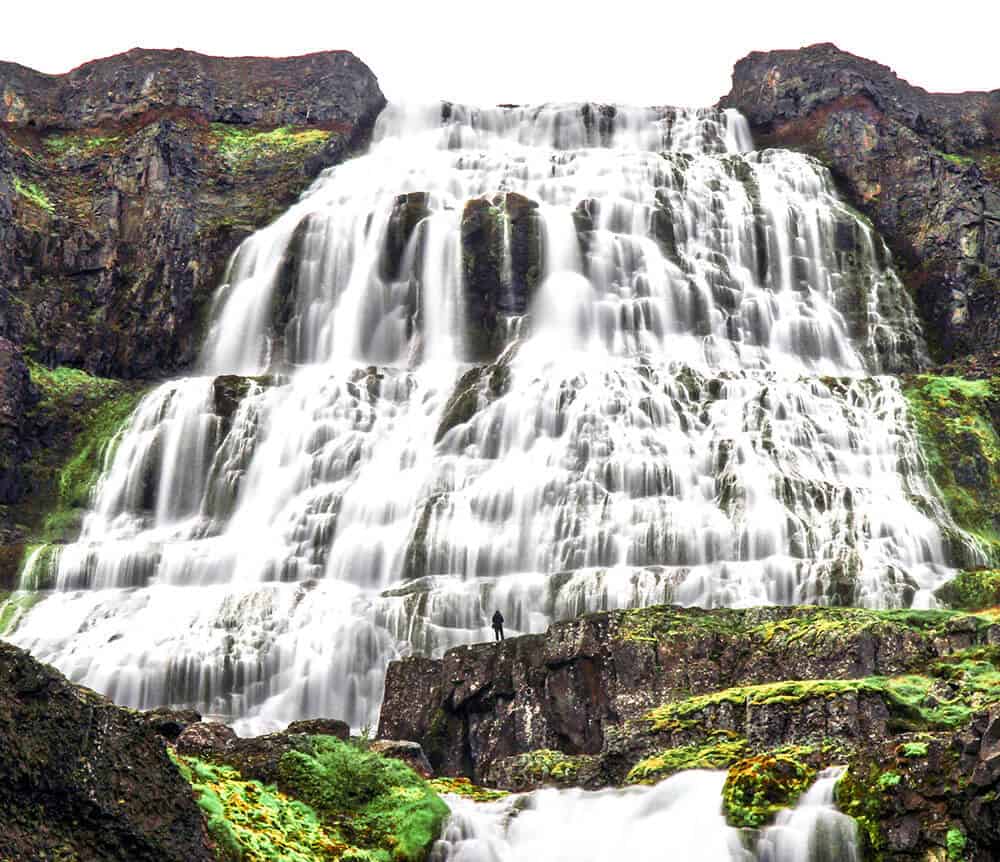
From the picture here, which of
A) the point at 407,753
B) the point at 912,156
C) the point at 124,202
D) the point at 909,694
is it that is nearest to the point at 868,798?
the point at 909,694

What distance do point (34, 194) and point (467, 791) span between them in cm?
3905

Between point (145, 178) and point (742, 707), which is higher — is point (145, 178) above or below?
above

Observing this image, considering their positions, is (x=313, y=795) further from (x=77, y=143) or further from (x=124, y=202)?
(x=77, y=143)

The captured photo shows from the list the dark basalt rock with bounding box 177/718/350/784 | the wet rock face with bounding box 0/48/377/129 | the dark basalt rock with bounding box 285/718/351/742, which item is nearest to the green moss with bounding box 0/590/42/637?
the dark basalt rock with bounding box 285/718/351/742

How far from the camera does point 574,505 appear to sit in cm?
2609

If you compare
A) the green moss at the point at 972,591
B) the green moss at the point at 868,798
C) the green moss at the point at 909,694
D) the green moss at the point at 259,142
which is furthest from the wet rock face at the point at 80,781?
the green moss at the point at 259,142

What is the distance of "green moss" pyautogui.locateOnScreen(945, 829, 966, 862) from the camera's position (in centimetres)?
935

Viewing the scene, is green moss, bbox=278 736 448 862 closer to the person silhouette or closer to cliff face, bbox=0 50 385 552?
the person silhouette

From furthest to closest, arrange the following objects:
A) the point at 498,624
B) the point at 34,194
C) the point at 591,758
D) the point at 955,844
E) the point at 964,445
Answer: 1. the point at 34,194
2. the point at 964,445
3. the point at 498,624
4. the point at 591,758
5. the point at 955,844

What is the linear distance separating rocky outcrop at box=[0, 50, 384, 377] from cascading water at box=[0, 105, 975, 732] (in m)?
2.22

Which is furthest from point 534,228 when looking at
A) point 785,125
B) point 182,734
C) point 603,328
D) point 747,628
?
point 182,734

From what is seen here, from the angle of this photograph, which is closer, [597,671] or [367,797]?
[367,797]

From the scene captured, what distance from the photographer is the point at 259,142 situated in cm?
5162

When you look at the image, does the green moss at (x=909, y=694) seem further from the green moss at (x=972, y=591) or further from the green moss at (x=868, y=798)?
the green moss at (x=972, y=591)
